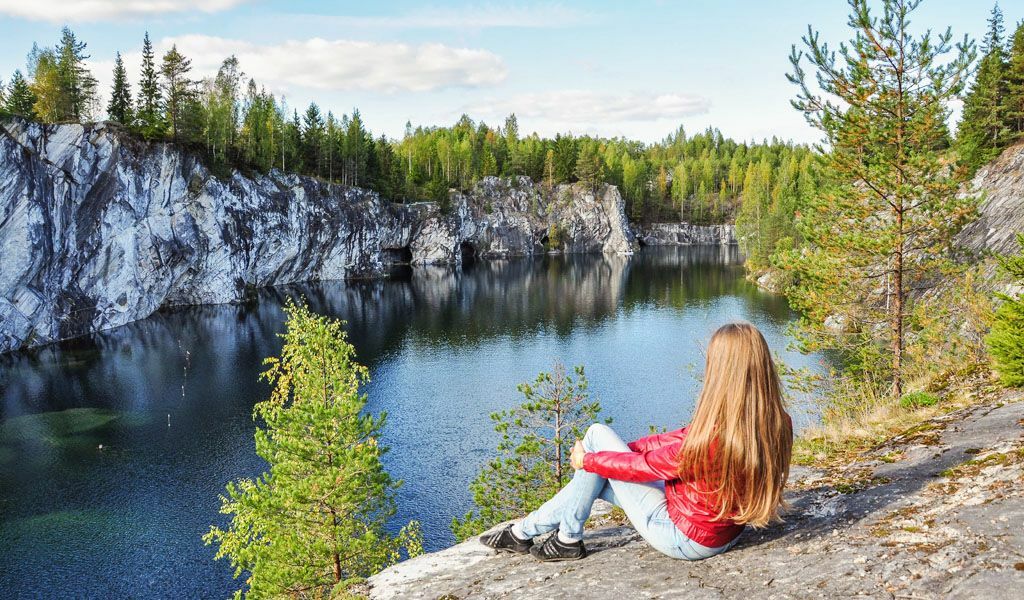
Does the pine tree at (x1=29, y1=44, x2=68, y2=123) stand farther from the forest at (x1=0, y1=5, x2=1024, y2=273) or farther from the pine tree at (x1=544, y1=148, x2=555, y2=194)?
the pine tree at (x1=544, y1=148, x2=555, y2=194)

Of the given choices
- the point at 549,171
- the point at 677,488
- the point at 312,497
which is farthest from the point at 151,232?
the point at 549,171

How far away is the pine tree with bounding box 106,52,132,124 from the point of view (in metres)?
64.5

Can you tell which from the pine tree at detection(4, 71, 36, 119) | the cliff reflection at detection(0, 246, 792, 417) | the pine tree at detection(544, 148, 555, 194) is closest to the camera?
the cliff reflection at detection(0, 246, 792, 417)

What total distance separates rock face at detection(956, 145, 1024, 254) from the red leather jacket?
113 ft

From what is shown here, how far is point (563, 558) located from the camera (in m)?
5.29

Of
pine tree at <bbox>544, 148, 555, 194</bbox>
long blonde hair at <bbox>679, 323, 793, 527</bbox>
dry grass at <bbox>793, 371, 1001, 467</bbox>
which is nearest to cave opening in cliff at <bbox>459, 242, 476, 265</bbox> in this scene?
pine tree at <bbox>544, 148, 555, 194</bbox>

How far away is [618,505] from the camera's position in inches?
200

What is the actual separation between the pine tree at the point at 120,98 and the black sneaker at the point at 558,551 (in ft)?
245

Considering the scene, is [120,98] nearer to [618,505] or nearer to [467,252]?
[467,252]

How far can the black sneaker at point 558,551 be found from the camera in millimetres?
5254

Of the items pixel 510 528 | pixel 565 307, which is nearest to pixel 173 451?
pixel 510 528

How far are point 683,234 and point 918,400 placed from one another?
149m

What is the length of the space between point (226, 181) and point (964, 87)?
246 feet

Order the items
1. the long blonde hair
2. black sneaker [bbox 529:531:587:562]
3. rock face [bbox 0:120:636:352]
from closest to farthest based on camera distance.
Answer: the long blonde hair → black sneaker [bbox 529:531:587:562] → rock face [bbox 0:120:636:352]
